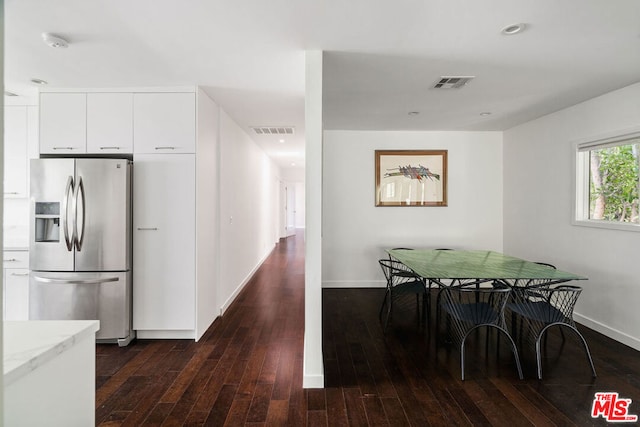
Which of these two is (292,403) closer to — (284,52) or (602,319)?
(284,52)

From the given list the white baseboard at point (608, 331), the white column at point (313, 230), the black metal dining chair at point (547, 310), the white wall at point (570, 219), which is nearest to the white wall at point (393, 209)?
the white wall at point (570, 219)

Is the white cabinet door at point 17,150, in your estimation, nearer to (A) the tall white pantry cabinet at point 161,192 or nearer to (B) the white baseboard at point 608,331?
(A) the tall white pantry cabinet at point 161,192

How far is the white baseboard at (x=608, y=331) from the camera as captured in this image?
3.21 m

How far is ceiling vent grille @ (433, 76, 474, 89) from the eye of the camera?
3068mm

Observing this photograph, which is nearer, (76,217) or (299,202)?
Answer: (76,217)

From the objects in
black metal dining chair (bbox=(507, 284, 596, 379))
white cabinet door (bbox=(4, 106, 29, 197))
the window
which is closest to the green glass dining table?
black metal dining chair (bbox=(507, 284, 596, 379))

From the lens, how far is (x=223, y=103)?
385 centimetres

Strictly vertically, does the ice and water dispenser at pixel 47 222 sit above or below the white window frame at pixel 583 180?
below

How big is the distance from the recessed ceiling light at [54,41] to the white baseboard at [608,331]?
557 centimetres

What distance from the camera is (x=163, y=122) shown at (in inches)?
131

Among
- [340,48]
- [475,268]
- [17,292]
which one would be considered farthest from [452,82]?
[17,292]

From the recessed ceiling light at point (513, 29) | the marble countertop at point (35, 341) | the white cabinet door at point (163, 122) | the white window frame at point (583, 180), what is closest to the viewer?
the marble countertop at point (35, 341)
